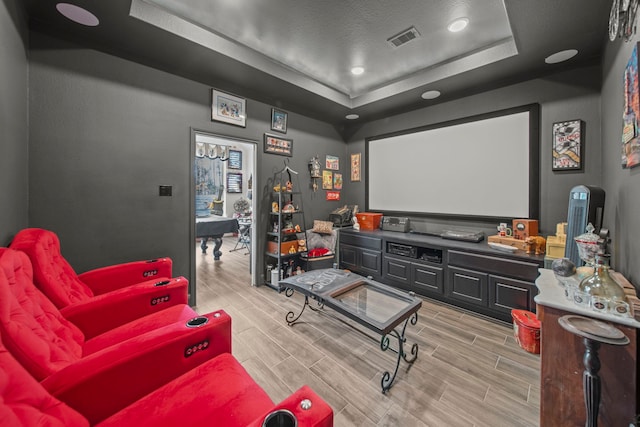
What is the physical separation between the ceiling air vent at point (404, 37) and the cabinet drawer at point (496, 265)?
2.39 m

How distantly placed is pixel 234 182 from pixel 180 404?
24.2 ft

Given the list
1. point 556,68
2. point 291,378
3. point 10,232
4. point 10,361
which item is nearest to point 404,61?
point 556,68

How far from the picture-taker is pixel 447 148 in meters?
3.54

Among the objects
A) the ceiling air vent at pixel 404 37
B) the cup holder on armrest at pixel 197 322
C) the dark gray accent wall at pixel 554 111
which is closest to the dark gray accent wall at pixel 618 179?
the dark gray accent wall at pixel 554 111

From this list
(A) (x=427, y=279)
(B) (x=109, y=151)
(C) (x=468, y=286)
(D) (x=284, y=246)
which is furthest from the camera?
(D) (x=284, y=246)

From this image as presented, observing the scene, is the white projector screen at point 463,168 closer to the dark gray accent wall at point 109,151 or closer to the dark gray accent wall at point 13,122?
the dark gray accent wall at point 109,151

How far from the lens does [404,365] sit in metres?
1.96

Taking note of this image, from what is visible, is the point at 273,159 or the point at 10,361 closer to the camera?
the point at 10,361

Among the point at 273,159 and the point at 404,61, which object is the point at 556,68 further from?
the point at 273,159

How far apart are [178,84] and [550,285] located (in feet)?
12.6

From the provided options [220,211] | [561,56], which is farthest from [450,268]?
[220,211]

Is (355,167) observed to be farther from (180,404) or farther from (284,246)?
(180,404)

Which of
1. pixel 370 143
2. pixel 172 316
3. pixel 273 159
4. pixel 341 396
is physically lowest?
pixel 341 396

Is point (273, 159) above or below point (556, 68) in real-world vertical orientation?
below
